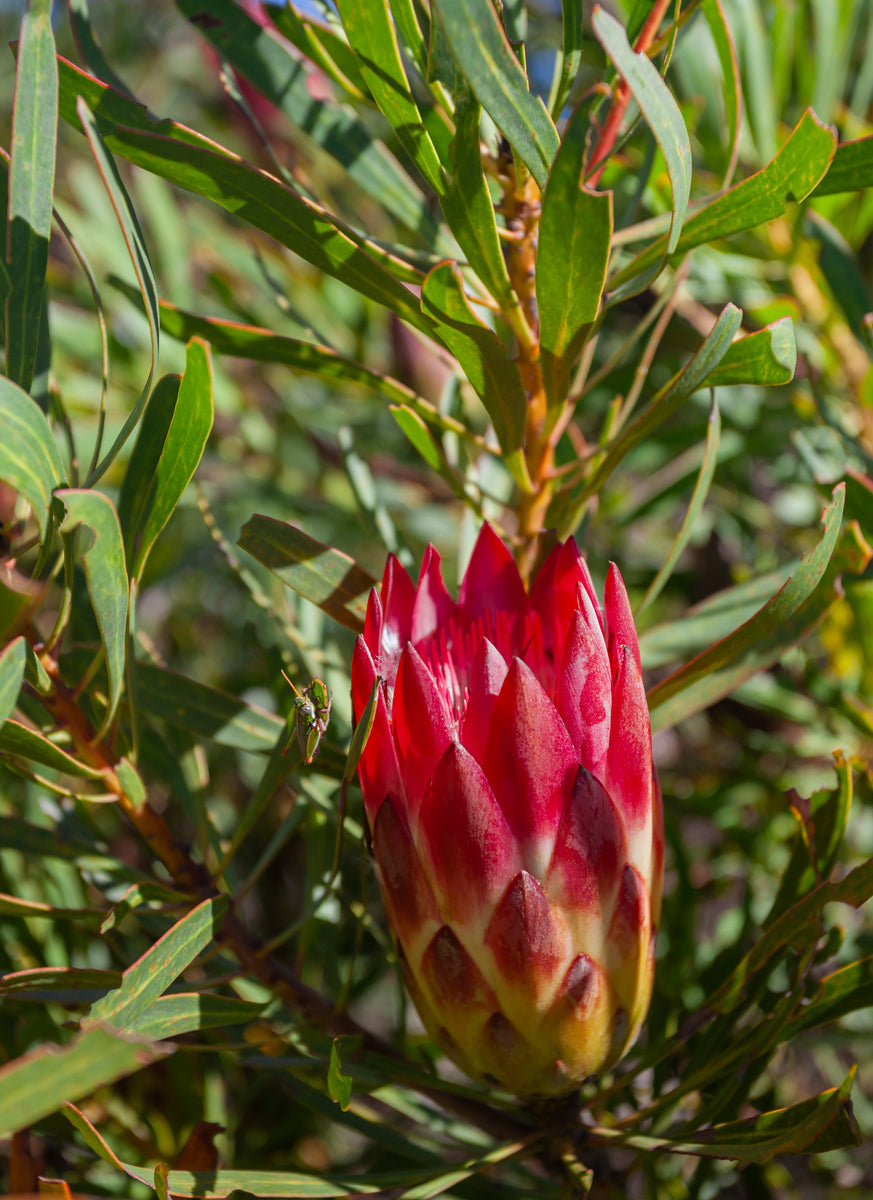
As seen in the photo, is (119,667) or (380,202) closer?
(119,667)

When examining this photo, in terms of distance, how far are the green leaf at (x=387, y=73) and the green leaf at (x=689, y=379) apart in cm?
14

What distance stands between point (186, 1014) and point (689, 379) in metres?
0.35

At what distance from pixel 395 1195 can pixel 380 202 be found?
1.74 ft

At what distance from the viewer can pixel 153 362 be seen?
40cm

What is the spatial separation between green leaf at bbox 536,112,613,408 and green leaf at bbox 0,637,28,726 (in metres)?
0.25

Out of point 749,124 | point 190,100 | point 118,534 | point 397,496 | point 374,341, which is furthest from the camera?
point 190,100

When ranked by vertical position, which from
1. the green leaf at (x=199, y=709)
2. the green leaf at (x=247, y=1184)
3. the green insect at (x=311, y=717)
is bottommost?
the green leaf at (x=247, y=1184)

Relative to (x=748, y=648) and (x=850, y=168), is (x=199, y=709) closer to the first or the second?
(x=748, y=648)

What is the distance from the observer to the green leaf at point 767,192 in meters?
0.38

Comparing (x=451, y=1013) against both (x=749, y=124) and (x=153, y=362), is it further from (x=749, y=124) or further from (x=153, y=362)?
(x=749, y=124)

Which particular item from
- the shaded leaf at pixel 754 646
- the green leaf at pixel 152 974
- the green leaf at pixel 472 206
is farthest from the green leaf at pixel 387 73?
the green leaf at pixel 152 974

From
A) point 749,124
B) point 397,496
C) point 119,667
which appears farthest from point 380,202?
point 397,496

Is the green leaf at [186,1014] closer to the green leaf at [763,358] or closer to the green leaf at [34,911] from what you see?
the green leaf at [34,911]

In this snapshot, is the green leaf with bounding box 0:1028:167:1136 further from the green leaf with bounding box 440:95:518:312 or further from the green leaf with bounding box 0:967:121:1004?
the green leaf with bounding box 440:95:518:312
